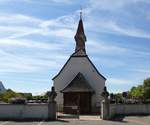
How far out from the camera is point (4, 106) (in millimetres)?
40625

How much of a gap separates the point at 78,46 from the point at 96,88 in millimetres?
11654

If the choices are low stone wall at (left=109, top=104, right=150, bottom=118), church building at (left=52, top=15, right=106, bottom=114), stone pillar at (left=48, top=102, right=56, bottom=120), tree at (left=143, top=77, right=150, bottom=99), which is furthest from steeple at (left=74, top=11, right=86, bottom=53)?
tree at (left=143, top=77, right=150, bottom=99)

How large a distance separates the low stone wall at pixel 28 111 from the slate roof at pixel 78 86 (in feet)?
34.5

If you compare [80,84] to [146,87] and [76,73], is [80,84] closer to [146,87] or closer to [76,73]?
[76,73]

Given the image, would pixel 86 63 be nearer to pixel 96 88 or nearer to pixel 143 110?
pixel 96 88

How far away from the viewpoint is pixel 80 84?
170 ft

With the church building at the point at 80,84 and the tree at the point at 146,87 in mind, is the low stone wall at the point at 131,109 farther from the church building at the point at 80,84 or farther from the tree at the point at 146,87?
the tree at the point at 146,87

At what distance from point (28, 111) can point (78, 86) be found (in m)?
11.7

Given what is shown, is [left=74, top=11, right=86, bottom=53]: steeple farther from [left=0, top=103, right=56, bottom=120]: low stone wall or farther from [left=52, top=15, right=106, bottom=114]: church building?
[left=0, top=103, right=56, bottom=120]: low stone wall

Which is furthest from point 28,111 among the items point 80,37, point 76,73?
point 80,37

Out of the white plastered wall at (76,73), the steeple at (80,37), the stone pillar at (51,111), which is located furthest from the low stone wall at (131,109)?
the steeple at (80,37)

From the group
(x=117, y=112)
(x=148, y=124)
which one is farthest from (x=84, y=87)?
(x=148, y=124)

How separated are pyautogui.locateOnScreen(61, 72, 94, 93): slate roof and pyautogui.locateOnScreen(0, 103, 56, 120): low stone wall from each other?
34.5ft

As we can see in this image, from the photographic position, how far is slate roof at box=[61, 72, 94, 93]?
5086cm
